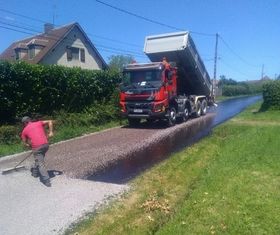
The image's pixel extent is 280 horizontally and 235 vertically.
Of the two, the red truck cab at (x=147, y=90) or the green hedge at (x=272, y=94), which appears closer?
the red truck cab at (x=147, y=90)

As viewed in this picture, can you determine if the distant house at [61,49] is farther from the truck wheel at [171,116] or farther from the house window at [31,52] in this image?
the truck wheel at [171,116]

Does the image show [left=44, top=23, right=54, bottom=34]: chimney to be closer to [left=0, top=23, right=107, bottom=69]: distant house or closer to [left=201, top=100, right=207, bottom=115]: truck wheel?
[left=0, top=23, right=107, bottom=69]: distant house

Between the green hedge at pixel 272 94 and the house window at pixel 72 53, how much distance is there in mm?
18616

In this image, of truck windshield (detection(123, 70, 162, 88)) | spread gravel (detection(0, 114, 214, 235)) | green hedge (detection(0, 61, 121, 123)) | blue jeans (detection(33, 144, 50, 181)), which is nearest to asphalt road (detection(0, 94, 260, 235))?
spread gravel (detection(0, 114, 214, 235))

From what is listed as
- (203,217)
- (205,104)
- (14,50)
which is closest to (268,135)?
(203,217)

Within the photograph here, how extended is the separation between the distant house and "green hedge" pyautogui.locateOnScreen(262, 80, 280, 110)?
60.0ft

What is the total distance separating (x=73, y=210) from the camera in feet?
21.2

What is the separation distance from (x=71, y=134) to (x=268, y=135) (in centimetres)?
778

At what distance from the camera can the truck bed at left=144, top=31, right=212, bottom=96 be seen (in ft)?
54.7

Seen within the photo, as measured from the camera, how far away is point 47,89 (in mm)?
15594

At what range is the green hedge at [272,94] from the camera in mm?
23422

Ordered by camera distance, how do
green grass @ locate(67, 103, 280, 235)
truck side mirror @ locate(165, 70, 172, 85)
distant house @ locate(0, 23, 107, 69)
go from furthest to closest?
distant house @ locate(0, 23, 107, 69)
truck side mirror @ locate(165, 70, 172, 85)
green grass @ locate(67, 103, 280, 235)

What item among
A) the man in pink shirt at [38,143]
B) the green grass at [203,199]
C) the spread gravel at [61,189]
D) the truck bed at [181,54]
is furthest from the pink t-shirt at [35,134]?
the truck bed at [181,54]

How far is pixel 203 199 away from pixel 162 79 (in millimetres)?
10089
